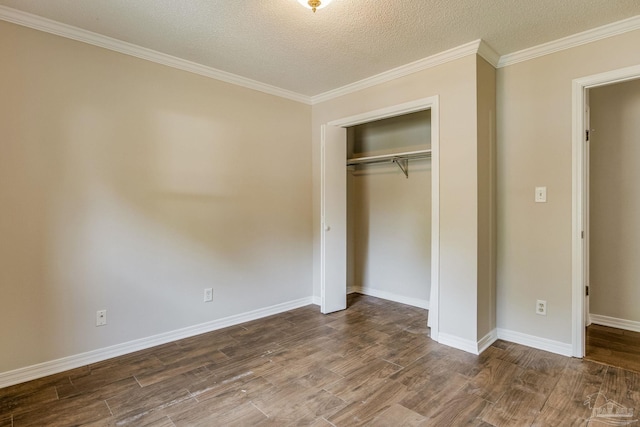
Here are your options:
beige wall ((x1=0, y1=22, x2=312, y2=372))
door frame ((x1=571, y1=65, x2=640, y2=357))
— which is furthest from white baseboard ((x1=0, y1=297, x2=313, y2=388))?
door frame ((x1=571, y1=65, x2=640, y2=357))

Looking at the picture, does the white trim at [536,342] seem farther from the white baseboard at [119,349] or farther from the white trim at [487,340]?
the white baseboard at [119,349]

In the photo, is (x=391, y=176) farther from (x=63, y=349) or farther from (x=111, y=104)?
(x=63, y=349)

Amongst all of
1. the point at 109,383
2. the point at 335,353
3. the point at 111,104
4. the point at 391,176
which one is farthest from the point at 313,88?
the point at 109,383

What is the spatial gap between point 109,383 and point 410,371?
2078 mm

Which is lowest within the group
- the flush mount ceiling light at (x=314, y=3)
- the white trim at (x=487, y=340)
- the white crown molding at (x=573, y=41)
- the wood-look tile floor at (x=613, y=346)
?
the wood-look tile floor at (x=613, y=346)

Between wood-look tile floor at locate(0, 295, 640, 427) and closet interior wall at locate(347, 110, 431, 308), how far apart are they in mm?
1141

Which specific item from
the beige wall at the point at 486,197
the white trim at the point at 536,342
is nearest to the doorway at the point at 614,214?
the white trim at the point at 536,342

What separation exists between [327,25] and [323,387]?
249cm

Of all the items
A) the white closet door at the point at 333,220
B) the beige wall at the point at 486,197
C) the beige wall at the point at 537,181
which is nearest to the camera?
the beige wall at the point at 537,181

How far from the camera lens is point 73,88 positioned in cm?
242

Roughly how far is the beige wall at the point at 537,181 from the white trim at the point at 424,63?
0.39m

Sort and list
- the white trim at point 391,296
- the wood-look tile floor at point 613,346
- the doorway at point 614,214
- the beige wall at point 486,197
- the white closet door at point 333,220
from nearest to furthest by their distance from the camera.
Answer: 1. the wood-look tile floor at point 613,346
2. the beige wall at point 486,197
3. the doorway at point 614,214
4. the white closet door at point 333,220
5. the white trim at point 391,296

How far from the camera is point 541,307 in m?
2.73

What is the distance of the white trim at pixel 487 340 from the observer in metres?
2.67
